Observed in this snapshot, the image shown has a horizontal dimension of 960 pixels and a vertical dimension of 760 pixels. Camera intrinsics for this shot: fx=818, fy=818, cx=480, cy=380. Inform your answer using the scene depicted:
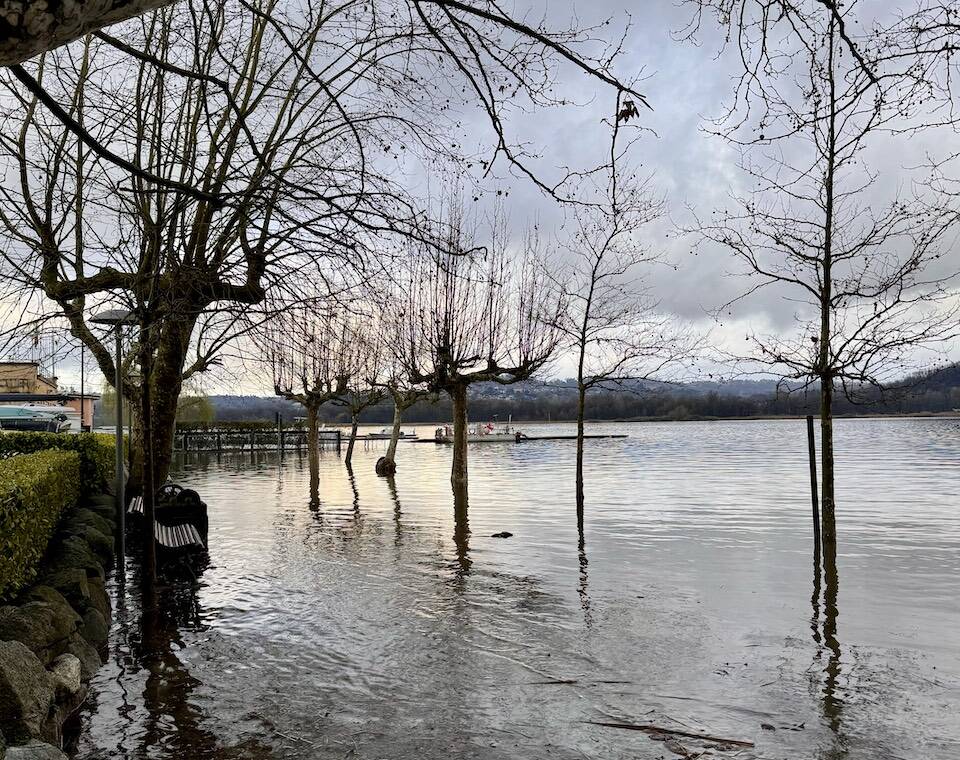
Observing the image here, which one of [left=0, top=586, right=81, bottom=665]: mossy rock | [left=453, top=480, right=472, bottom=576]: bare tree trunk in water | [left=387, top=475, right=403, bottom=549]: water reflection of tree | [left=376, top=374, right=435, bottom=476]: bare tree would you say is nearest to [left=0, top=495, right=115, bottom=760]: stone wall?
[left=0, top=586, right=81, bottom=665]: mossy rock

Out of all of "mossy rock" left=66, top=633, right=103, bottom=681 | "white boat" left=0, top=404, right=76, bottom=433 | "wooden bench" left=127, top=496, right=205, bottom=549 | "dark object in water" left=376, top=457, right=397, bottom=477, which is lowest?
"dark object in water" left=376, top=457, right=397, bottom=477

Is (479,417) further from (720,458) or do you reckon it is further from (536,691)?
(536,691)

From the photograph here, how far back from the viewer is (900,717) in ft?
19.4

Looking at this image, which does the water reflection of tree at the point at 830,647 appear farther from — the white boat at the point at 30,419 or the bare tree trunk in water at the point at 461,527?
the white boat at the point at 30,419

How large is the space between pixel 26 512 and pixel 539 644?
466 centimetres

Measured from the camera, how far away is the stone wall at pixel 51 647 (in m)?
4.30

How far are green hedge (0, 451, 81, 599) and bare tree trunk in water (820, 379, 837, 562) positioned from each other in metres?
8.43

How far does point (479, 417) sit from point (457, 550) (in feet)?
393

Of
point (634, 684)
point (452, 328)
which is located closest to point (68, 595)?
point (634, 684)

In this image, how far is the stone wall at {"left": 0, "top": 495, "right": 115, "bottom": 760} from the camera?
4.30 meters

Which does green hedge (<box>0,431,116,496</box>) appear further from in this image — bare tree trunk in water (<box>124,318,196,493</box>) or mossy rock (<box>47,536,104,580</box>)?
mossy rock (<box>47,536,104,580</box>)

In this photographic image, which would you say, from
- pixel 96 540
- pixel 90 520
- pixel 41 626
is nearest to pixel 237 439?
pixel 90 520

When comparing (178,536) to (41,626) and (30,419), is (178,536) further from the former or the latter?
(30,419)

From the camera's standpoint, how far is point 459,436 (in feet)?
73.5
